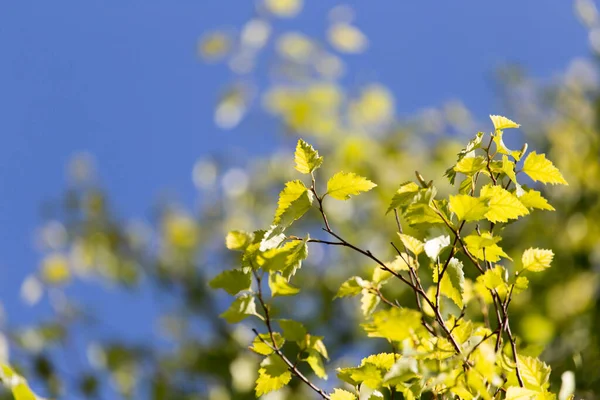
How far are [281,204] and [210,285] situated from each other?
0.16 meters

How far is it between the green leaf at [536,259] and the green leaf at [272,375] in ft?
1.29

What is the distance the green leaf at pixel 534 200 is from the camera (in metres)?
0.89

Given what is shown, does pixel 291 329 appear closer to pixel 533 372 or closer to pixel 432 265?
pixel 432 265

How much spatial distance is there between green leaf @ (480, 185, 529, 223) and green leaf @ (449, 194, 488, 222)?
14mm

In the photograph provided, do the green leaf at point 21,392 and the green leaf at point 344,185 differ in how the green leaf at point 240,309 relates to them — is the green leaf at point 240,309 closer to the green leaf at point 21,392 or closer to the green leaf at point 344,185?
the green leaf at point 344,185

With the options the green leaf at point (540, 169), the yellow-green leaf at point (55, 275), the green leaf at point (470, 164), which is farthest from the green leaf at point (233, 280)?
the yellow-green leaf at point (55, 275)

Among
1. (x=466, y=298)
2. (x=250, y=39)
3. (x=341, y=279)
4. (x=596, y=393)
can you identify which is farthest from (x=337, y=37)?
(x=466, y=298)

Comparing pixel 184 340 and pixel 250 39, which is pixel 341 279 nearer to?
pixel 184 340

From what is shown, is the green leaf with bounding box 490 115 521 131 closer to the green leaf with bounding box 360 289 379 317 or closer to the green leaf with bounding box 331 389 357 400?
the green leaf with bounding box 360 289 379 317

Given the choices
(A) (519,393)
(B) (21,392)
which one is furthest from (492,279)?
(B) (21,392)

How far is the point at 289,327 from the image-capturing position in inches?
38.4

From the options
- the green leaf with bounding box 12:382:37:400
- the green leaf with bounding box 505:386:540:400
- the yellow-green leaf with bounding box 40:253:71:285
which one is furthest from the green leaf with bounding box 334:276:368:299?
the yellow-green leaf with bounding box 40:253:71:285

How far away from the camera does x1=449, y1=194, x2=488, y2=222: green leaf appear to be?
2.71ft

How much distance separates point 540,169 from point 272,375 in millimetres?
502
